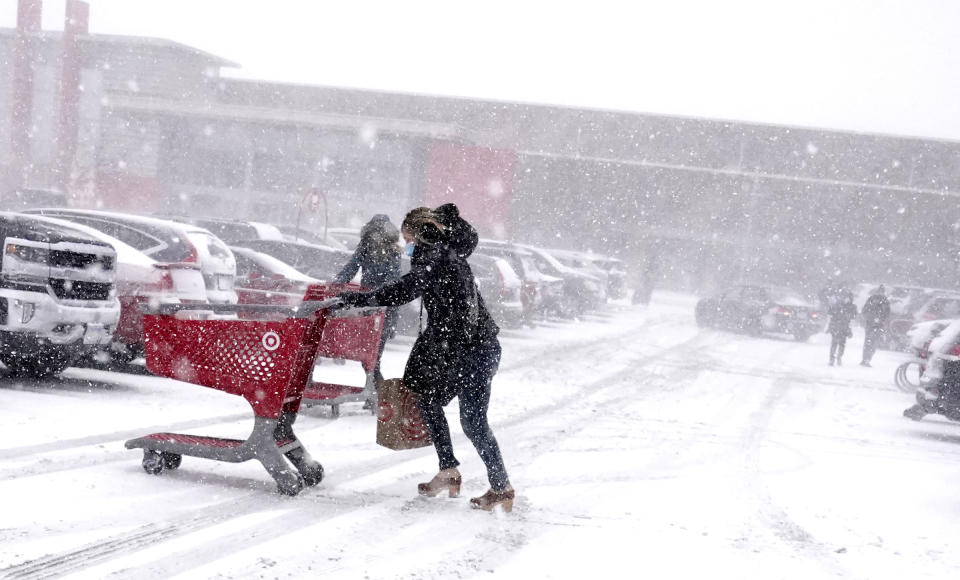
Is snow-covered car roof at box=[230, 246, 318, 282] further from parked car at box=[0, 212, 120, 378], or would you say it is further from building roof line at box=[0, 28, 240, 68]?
building roof line at box=[0, 28, 240, 68]

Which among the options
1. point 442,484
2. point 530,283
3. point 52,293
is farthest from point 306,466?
point 530,283

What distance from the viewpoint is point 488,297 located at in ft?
61.2

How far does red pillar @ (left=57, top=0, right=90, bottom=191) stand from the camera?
41406 mm

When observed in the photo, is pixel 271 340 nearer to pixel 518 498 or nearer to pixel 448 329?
pixel 448 329

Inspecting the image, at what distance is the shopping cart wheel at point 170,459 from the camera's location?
652 centimetres

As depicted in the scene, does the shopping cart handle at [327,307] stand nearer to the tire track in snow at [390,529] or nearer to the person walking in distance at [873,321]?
the tire track in snow at [390,529]

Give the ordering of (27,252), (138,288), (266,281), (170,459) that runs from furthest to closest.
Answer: (266,281), (138,288), (27,252), (170,459)

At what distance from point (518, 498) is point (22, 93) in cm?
4115

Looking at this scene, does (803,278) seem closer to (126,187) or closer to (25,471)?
(126,187)

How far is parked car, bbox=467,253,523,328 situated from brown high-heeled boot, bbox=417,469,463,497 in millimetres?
11949

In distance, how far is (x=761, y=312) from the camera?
26406 millimetres

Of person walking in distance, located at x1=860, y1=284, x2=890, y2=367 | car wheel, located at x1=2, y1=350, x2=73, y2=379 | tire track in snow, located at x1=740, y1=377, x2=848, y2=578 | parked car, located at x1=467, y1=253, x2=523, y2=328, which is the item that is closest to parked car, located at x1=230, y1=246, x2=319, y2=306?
car wheel, located at x1=2, y1=350, x2=73, y2=379

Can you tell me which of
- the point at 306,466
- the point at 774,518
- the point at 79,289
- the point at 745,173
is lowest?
the point at 774,518

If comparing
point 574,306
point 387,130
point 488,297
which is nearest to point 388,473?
point 488,297
